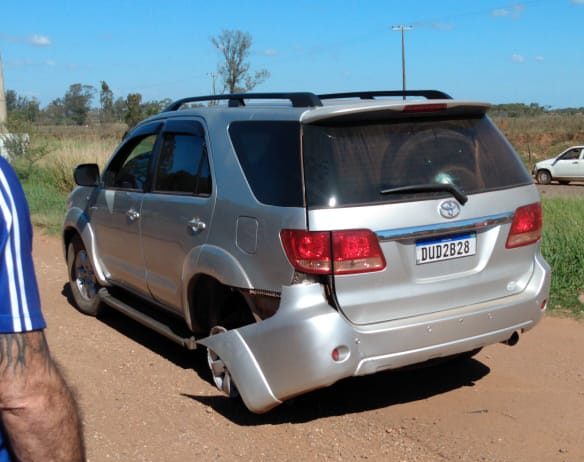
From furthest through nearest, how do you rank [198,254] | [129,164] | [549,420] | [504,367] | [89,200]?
[89,200] < [129,164] < [504,367] < [198,254] < [549,420]

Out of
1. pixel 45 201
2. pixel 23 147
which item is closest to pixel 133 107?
pixel 23 147

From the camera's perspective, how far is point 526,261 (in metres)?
4.63

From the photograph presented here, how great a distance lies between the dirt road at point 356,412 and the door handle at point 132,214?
1051 millimetres

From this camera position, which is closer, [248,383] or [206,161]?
[248,383]

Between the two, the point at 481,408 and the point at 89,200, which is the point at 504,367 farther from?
the point at 89,200

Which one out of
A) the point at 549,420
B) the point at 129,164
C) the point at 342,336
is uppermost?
the point at 129,164

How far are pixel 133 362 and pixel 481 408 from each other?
8.31 ft

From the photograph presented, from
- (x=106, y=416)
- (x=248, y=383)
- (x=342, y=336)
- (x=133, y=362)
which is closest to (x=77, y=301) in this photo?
(x=133, y=362)

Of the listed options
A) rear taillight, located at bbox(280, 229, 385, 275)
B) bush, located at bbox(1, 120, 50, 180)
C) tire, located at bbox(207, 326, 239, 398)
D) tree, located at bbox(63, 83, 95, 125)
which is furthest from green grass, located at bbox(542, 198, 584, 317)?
tree, located at bbox(63, 83, 95, 125)

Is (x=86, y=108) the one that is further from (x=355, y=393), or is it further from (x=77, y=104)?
(x=355, y=393)

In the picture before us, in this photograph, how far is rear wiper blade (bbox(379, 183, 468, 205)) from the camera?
4105 mm

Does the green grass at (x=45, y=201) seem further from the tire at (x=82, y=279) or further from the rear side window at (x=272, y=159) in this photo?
the rear side window at (x=272, y=159)

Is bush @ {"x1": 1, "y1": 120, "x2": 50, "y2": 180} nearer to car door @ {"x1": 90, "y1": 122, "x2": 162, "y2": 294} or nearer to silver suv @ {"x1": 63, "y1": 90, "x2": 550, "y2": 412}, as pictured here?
car door @ {"x1": 90, "y1": 122, "x2": 162, "y2": 294}

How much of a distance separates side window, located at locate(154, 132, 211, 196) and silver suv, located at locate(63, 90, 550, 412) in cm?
2
